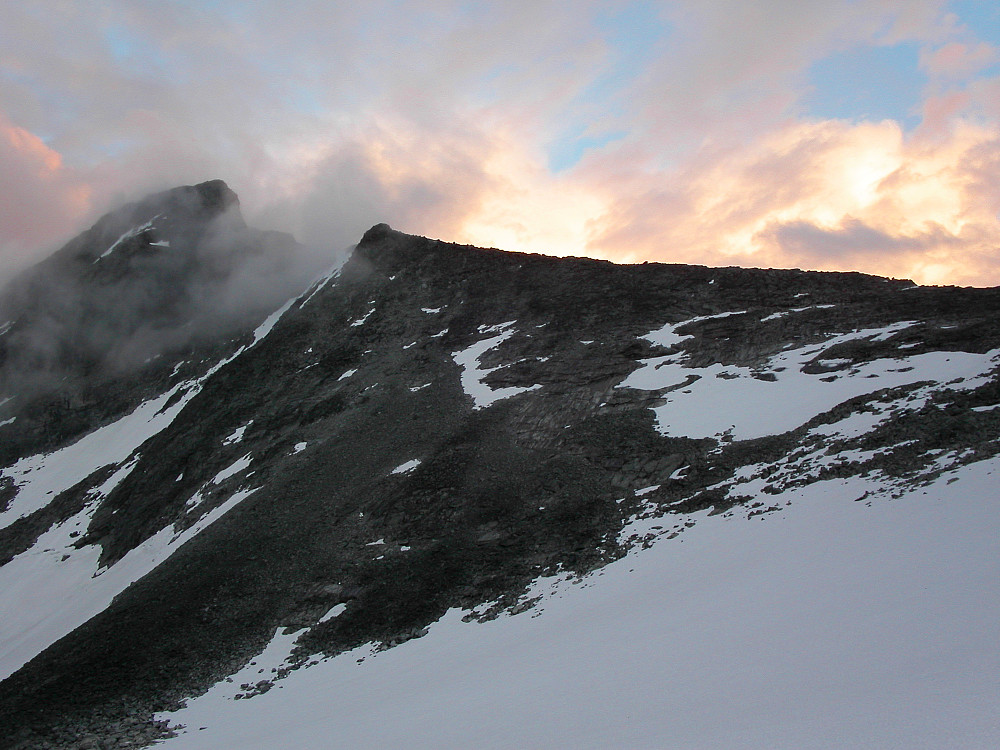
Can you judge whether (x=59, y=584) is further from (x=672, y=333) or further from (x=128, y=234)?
(x=128, y=234)

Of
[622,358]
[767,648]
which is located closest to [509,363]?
[622,358]

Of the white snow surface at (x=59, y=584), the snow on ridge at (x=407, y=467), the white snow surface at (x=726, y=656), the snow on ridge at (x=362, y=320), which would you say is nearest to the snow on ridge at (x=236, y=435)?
the white snow surface at (x=59, y=584)

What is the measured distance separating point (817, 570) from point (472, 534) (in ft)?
57.7

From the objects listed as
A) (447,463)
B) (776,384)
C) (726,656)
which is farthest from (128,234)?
(726,656)

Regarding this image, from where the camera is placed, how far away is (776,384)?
115ft

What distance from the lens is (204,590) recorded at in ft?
106

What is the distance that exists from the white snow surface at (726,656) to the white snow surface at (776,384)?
8.82m

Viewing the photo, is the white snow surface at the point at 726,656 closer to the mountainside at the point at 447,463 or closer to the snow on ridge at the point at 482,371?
the mountainside at the point at 447,463

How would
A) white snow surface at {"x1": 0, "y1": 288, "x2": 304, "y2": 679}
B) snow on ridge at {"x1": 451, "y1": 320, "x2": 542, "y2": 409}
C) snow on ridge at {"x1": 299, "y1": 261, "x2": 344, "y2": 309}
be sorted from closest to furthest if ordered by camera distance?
white snow surface at {"x1": 0, "y1": 288, "x2": 304, "y2": 679}
snow on ridge at {"x1": 451, "y1": 320, "x2": 542, "y2": 409}
snow on ridge at {"x1": 299, "y1": 261, "x2": 344, "y2": 309}

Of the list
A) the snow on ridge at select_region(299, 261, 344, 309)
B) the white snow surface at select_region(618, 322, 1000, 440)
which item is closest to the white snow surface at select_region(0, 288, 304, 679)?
the snow on ridge at select_region(299, 261, 344, 309)

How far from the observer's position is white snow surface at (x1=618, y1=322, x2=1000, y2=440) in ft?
96.6

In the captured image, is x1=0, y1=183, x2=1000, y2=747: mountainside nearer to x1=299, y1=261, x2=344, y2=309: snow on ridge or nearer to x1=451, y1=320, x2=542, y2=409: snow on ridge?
x1=451, y1=320, x2=542, y2=409: snow on ridge

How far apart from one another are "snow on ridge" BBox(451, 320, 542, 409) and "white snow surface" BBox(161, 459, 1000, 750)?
19.1m

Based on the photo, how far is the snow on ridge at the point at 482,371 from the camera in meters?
43.1
